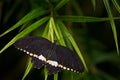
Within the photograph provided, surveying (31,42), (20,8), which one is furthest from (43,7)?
(20,8)

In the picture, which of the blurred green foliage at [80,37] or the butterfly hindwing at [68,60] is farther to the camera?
the blurred green foliage at [80,37]

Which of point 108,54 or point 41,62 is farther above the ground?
point 108,54

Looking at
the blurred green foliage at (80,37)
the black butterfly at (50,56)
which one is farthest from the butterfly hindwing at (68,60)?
the blurred green foliage at (80,37)

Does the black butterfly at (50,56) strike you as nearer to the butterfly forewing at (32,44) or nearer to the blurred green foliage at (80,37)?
the butterfly forewing at (32,44)

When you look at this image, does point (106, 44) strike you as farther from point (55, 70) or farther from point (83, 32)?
point (55, 70)

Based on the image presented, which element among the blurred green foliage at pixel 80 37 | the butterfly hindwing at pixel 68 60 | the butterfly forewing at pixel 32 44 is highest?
the blurred green foliage at pixel 80 37

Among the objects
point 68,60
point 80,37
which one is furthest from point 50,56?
point 80,37

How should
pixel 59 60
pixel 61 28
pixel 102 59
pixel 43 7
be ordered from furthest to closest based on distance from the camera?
1. pixel 102 59
2. pixel 43 7
3. pixel 61 28
4. pixel 59 60

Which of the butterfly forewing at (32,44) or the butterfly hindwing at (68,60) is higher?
the butterfly forewing at (32,44)

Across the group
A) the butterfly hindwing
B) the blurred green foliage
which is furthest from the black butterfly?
the blurred green foliage

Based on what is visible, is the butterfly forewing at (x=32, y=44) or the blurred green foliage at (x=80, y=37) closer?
the butterfly forewing at (x=32, y=44)
